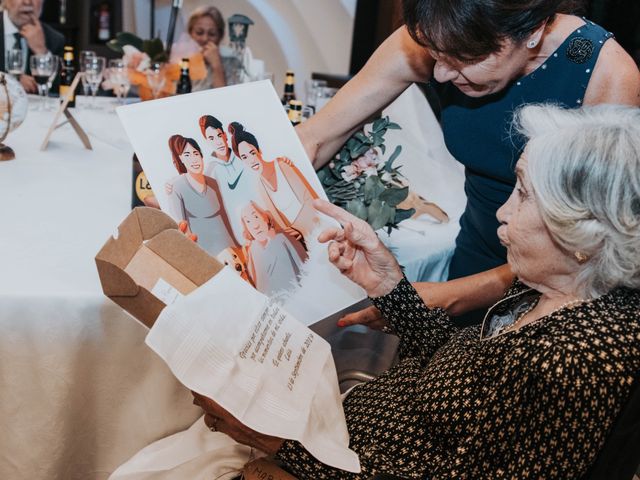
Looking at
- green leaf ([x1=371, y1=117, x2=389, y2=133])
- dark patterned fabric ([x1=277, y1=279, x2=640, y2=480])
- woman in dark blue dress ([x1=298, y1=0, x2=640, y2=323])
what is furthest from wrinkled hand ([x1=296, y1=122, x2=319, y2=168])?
dark patterned fabric ([x1=277, y1=279, x2=640, y2=480])

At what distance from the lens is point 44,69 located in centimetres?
291

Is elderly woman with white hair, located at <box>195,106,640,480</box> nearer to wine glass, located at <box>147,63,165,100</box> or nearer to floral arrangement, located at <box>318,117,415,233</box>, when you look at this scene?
floral arrangement, located at <box>318,117,415,233</box>

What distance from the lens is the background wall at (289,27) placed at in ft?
21.9

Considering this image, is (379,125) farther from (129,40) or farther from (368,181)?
(129,40)

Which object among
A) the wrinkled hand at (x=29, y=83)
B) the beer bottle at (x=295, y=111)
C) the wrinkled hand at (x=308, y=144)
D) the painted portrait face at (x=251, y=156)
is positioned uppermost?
the painted portrait face at (x=251, y=156)

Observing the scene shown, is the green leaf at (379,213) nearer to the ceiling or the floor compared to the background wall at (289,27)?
nearer to the ceiling

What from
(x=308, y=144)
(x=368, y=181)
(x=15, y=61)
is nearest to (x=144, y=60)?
(x=15, y=61)

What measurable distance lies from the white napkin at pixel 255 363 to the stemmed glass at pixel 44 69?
7.15 feet

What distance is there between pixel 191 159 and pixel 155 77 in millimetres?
1736

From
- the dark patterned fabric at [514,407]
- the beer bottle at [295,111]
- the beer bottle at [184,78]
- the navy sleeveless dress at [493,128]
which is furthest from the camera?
the beer bottle at [184,78]

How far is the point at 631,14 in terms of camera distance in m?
4.48

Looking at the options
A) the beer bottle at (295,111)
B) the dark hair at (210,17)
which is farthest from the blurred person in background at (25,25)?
the beer bottle at (295,111)

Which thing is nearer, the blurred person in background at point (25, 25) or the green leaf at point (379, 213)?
the green leaf at point (379, 213)

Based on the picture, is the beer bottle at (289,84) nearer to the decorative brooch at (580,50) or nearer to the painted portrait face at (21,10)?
the decorative brooch at (580,50)
